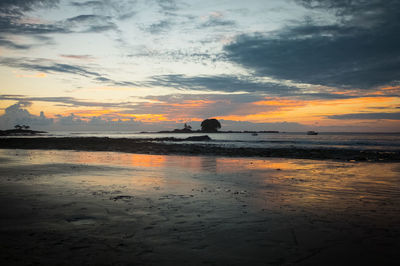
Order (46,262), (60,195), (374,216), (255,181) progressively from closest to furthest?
1. (46,262)
2. (374,216)
3. (60,195)
4. (255,181)

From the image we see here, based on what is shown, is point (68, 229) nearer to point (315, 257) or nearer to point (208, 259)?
point (208, 259)

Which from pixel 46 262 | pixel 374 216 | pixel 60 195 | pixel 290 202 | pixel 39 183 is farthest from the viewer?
pixel 39 183

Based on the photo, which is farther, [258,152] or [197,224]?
[258,152]

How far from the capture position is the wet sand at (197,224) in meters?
5.06

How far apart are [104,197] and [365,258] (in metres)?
8.20

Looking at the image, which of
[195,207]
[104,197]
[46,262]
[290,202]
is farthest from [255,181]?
[46,262]

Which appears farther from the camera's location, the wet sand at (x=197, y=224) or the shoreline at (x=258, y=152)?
the shoreline at (x=258, y=152)

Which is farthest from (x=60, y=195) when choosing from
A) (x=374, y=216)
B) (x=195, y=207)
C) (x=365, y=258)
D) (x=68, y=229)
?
(x=374, y=216)

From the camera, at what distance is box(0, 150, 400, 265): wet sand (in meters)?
5.06

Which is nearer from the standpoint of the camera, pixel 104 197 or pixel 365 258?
pixel 365 258

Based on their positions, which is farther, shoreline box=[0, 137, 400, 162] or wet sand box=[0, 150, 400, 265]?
shoreline box=[0, 137, 400, 162]

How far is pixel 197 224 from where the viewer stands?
6.95 m

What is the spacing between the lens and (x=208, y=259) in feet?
16.3

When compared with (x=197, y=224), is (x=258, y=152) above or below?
above
